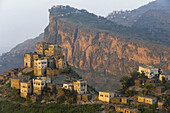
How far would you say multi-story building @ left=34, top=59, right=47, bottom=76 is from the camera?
78.2 m

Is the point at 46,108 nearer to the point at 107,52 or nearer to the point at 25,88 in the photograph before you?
the point at 25,88

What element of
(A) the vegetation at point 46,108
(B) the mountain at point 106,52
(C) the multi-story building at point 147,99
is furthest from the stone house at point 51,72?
(B) the mountain at point 106,52

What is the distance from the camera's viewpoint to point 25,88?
232 feet

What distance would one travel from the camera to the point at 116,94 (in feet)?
213

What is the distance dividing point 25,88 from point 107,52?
111632mm

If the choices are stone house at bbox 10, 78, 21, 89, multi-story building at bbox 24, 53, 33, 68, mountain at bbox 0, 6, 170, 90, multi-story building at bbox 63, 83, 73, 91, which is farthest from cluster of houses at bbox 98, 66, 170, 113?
mountain at bbox 0, 6, 170, 90

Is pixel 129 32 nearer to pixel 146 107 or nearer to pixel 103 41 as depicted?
pixel 103 41

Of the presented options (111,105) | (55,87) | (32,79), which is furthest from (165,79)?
(32,79)

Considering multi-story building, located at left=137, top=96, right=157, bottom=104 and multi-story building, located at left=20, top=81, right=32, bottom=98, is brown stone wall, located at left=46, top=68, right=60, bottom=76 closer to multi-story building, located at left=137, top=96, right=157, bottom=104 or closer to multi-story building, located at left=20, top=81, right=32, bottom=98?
multi-story building, located at left=20, top=81, right=32, bottom=98

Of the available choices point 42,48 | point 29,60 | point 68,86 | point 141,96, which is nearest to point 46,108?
point 68,86

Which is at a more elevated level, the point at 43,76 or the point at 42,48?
the point at 42,48

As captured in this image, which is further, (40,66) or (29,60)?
(29,60)

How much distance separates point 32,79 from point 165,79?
30.7m

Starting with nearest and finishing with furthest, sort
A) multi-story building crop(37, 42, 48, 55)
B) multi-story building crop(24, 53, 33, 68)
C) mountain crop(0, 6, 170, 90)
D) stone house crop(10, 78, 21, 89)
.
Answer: stone house crop(10, 78, 21, 89)
multi-story building crop(24, 53, 33, 68)
multi-story building crop(37, 42, 48, 55)
mountain crop(0, 6, 170, 90)
